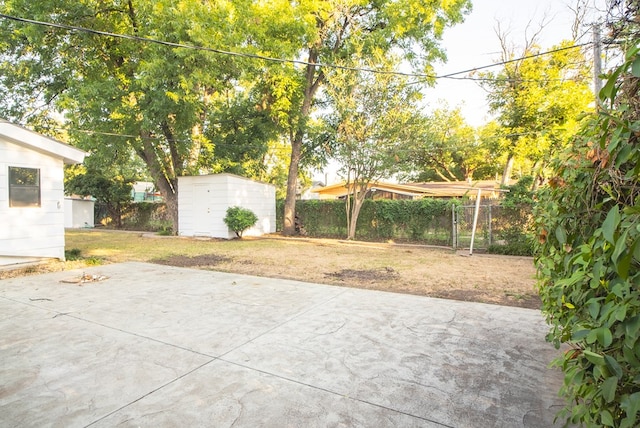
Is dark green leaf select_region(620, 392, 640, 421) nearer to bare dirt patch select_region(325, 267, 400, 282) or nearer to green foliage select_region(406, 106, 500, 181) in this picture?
bare dirt patch select_region(325, 267, 400, 282)

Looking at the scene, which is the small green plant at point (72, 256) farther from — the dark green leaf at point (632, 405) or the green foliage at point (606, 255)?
the dark green leaf at point (632, 405)

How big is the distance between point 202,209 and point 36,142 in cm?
744

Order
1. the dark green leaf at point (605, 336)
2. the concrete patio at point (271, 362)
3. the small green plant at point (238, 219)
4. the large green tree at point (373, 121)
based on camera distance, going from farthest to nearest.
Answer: the small green plant at point (238, 219), the large green tree at point (373, 121), the concrete patio at point (271, 362), the dark green leaf at point (605, 336)

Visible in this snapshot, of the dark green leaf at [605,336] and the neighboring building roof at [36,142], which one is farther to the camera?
the neighboring building roof at [36,142]

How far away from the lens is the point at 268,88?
49.1 feet

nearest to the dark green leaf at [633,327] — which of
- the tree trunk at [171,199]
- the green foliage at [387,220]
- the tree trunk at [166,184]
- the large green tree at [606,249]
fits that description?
the large green tree at [606,249]

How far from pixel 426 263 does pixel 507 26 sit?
16.8 metres

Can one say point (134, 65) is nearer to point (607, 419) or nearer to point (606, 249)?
point (606, 249)

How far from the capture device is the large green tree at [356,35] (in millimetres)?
13797

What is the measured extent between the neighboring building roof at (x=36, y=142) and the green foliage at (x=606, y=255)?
29.6 ft

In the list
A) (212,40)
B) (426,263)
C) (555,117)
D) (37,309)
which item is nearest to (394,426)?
(37,309)

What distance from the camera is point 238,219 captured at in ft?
44.0

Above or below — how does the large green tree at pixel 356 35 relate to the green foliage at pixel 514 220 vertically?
above

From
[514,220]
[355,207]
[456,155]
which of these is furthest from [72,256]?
[456,155]
